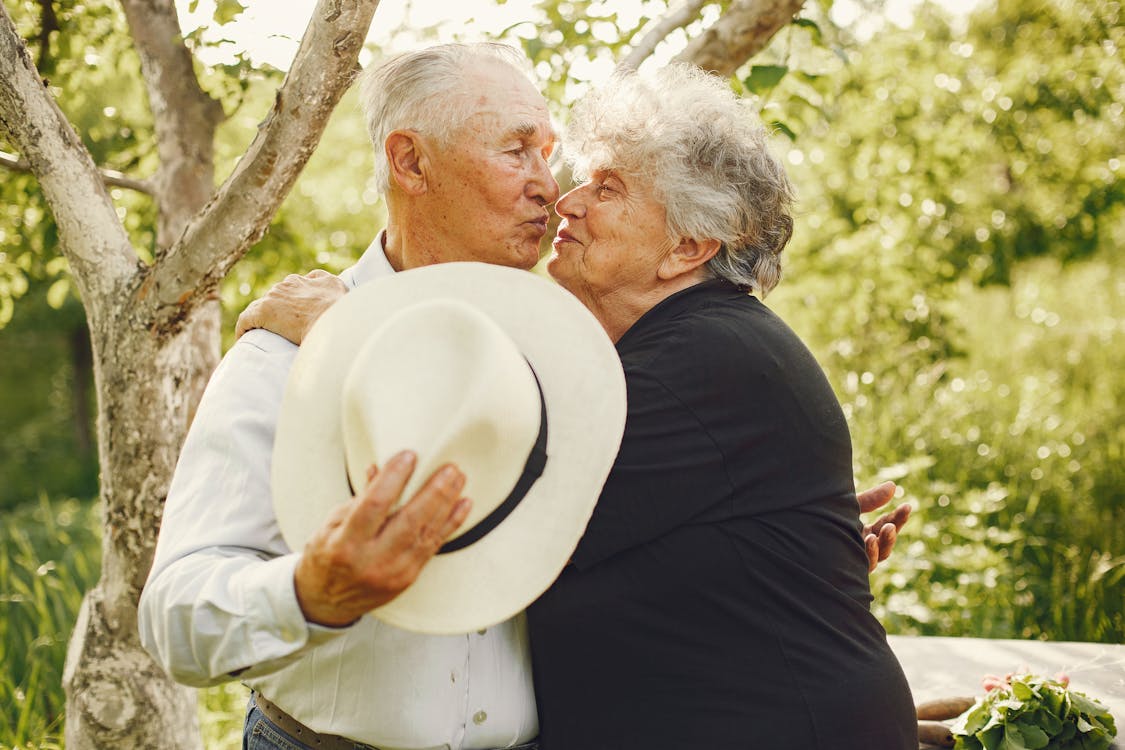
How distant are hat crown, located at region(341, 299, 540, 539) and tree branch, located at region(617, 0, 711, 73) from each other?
1875mm

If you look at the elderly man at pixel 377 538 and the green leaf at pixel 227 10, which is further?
the green leaf at pixel 227 10

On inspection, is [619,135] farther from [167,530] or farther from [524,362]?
[167,530]

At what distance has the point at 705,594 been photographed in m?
1.90

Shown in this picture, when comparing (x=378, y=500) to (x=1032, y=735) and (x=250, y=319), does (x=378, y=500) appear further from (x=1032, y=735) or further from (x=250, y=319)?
(x=1032, y=735)

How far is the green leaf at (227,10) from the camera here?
3068 mm

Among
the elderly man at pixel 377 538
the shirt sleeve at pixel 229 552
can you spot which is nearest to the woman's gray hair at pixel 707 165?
the elderly man at pixel 377 538

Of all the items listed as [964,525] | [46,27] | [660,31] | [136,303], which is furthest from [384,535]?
[964,525]

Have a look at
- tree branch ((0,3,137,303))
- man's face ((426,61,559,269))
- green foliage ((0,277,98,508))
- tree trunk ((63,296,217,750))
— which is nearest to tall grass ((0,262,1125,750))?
tree trunk ((63,296,217,750))

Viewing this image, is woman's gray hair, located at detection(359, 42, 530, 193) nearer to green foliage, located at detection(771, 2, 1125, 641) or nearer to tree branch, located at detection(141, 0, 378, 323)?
tree branch, located at detection(141, 0, 378, 323)

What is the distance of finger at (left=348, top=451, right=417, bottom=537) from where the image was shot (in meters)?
1.27

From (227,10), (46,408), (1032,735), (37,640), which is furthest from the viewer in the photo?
(46,408)

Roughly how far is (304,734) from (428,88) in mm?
1467

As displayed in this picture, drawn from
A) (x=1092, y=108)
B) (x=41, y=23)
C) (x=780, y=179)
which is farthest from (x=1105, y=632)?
(x=1092, y=108)

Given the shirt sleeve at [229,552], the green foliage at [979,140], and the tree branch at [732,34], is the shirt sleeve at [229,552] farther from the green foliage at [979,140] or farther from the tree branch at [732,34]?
the green foliage at [979,140]
